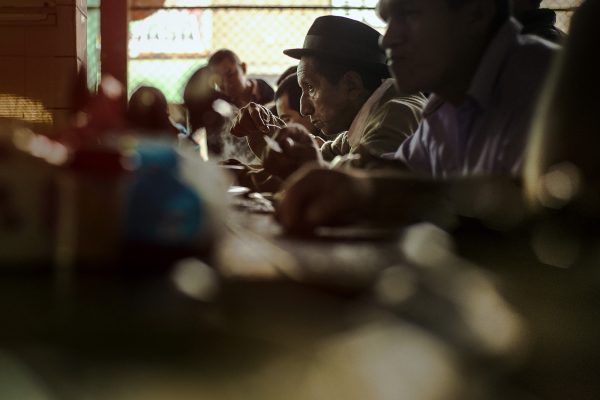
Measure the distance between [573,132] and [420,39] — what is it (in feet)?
1.42

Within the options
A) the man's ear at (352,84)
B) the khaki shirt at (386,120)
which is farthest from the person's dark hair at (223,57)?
the khaki shirt at (386,120)

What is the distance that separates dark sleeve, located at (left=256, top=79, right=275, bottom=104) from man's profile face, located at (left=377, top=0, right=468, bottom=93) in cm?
232

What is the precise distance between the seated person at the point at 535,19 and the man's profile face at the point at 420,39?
426 millimetres

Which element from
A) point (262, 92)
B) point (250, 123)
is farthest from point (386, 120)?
point (262, 92)

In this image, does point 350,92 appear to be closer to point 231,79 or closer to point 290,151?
point 290,151

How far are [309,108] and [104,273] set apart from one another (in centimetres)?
172

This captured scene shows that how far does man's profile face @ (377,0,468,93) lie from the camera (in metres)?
0.99

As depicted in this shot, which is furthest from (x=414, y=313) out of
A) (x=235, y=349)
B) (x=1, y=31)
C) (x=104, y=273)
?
(x=1, y=31)

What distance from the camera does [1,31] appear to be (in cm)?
295

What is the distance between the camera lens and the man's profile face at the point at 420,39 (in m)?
0.99

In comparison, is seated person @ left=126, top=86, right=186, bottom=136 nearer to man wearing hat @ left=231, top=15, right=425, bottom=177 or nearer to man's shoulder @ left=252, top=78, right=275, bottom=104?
man wearing hat @ left=231, top=15, right=425, bottom=177

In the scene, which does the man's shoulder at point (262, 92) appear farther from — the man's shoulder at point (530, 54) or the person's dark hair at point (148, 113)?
the person's dark hair at point (148, 113)

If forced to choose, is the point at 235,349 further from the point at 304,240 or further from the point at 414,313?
the point at 304,240

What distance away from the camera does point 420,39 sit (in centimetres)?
99
